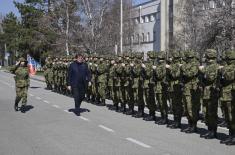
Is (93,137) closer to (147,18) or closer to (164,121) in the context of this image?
(164,121)

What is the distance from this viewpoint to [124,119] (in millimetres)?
15797

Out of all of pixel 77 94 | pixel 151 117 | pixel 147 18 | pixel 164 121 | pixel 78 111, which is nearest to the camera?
pixel 164 121

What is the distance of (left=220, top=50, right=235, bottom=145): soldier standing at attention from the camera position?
11.1 metres

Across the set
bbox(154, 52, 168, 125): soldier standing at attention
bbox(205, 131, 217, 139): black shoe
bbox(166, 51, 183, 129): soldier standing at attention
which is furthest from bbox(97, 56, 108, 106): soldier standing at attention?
bbox(205, 131, 217, 139): black shoe

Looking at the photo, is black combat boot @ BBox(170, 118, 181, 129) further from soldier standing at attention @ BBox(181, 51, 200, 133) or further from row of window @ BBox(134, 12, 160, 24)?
row of window @ BBox(134, 12, 160, 24)

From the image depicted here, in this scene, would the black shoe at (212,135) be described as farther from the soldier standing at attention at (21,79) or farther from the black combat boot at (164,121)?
the soldier standing at attention at (21,79)

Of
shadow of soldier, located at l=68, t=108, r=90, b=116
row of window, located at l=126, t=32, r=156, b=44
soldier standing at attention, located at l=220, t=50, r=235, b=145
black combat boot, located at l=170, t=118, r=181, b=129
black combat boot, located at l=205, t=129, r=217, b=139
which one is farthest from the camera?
row of window, located at l=126, t=32, r=156, b=44

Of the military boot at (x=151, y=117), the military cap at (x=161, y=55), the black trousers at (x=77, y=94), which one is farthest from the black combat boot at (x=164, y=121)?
the black trousers at (x=77, y=94)

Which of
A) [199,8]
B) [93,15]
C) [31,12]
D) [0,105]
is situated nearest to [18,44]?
[31,12]

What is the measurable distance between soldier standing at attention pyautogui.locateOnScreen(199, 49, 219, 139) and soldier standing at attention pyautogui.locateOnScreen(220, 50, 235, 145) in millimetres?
433

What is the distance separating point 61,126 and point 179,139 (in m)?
3.65

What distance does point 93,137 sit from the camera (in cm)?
1221

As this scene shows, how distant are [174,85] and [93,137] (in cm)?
250

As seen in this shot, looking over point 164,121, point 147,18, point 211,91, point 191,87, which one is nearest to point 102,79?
point 164,121
